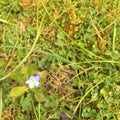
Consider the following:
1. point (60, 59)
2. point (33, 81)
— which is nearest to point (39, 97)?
point (33, 81)

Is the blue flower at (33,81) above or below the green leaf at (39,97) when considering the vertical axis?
above

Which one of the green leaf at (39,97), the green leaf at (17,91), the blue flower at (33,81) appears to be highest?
the blue flower at (33,81)

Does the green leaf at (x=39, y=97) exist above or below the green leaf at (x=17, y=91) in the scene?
below

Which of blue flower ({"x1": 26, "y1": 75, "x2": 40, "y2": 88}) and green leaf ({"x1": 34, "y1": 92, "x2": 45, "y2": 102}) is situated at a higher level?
blue flower ({"x1": 26, "y1": 75, "x2": 40, "y2": 88})

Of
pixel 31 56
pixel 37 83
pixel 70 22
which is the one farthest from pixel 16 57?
pixel 70 22

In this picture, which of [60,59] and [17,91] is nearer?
[17,91]

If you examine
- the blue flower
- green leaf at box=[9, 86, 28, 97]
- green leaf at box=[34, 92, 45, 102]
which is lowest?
green leaf at box=[34, 92, 45, 102]

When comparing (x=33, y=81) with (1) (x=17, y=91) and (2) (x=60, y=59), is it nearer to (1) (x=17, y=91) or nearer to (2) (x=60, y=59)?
(1) (x=17, y=91)
